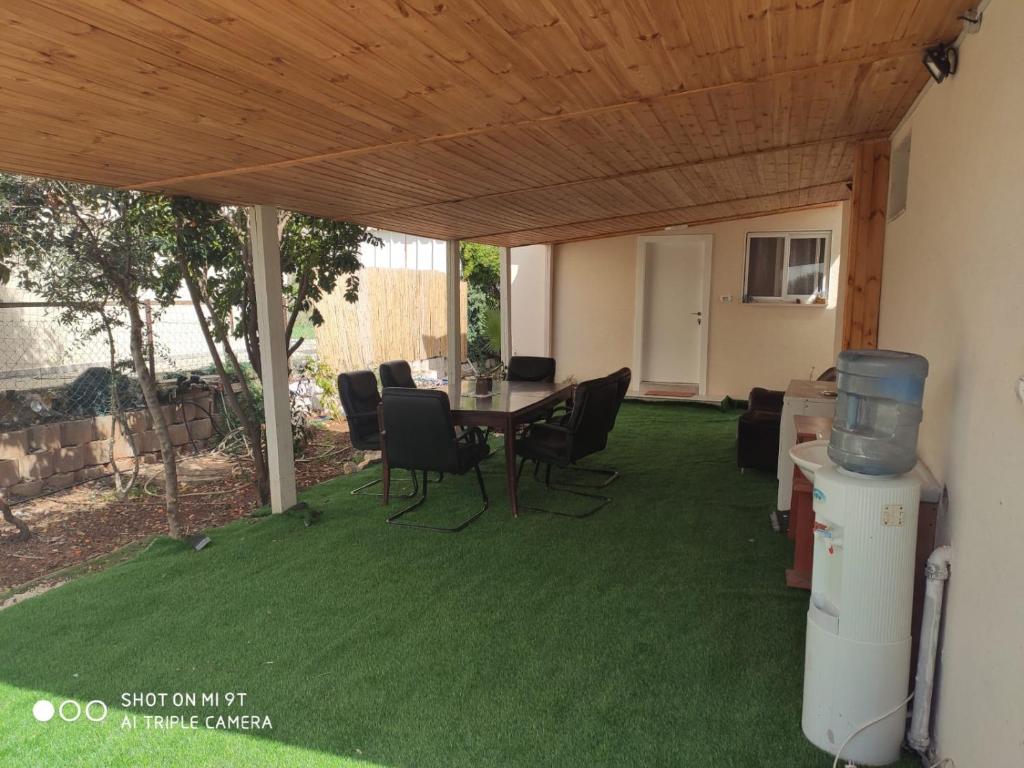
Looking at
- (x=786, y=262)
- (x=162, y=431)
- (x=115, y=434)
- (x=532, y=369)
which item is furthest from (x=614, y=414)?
(x=786, y=262)

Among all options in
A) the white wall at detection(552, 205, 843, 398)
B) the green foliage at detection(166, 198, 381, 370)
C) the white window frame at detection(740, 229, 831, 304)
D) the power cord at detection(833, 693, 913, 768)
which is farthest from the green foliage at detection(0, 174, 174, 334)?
the white window frame at detection(740, 229, 831, 304)

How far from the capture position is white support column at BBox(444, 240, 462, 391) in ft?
22.5

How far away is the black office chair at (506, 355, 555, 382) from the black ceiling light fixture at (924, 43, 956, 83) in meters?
4.61

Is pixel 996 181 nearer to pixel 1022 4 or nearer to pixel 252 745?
pixel 1022 4

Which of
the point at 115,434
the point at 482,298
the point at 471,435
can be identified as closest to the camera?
the point at 471,435

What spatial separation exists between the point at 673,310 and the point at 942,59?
687cm

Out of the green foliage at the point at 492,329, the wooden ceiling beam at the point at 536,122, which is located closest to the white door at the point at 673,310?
the green foliage at the point at 492,329

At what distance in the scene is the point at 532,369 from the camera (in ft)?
22.6

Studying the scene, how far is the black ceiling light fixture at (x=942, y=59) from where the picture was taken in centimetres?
236

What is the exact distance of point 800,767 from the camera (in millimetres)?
2064

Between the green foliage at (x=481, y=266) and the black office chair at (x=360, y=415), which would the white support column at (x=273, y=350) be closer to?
the black office chair at (x=360, y=415)

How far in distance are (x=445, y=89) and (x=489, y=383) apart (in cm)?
328

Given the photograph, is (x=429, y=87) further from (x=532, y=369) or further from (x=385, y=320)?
(x=385, y=320)

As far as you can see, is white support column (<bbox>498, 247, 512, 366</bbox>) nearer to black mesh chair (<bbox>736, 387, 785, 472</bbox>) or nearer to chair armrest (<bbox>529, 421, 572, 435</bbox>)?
chair armrest (<bbox>529, 421, 572, 435</bbox>)
